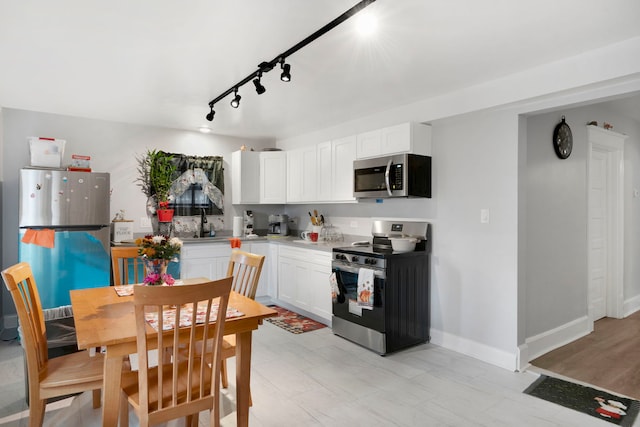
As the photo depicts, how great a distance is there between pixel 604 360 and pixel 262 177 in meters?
4.30

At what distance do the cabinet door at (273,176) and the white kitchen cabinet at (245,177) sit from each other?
84 mm

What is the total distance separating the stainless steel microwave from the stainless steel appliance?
0.41 meters

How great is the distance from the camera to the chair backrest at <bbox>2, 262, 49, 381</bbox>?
1755 mm

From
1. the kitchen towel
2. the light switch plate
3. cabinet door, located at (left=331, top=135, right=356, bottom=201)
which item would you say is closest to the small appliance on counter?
cabinet door, located at (left=331, top=135, right=356, bottom=201)

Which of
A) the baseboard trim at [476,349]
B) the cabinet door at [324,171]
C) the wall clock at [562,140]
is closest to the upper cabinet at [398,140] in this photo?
the cabinet door at [324,171]

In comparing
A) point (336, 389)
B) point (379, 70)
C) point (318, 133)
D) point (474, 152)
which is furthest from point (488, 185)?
point (318, 133)

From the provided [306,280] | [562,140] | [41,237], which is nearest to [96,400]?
[41,237]

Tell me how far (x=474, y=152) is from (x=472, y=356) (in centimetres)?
182

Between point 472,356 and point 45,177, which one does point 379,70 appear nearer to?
point 472,356

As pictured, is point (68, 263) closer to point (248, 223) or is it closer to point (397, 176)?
point (248, 223)

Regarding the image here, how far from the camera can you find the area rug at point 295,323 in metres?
4.11

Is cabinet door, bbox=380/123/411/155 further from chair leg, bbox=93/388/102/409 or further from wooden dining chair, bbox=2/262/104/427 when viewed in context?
chair leg, bbox=93/388/102/409

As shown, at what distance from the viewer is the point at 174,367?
1642mm

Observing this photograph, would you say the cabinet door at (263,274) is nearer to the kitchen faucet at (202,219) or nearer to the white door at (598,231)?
the kitchen faucet at (202,219)
